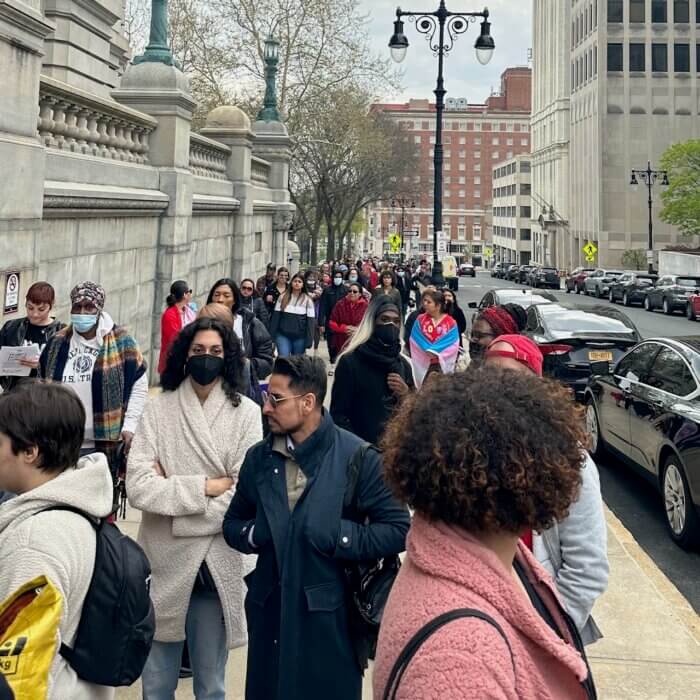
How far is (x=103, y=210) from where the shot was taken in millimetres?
9188

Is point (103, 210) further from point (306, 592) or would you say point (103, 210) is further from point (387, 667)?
point (387, 667)

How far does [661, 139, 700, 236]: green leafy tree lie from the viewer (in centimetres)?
5634

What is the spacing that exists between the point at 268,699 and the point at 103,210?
7.37 metres

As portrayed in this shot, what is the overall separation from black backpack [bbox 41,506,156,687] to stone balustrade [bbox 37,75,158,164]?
611cm

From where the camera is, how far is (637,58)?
75.9m

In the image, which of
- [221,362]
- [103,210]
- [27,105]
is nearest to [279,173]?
[103,210]

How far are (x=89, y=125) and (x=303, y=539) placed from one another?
776 cm

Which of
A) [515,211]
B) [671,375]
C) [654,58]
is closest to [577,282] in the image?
[654,58]

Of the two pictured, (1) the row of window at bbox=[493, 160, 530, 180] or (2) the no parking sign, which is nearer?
(2) the no parking sign

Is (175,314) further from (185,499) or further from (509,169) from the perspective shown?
(509,169)

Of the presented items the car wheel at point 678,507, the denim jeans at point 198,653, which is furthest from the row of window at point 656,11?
the denim jeans at point 198,653

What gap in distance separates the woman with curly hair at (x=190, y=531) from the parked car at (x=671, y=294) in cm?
3309

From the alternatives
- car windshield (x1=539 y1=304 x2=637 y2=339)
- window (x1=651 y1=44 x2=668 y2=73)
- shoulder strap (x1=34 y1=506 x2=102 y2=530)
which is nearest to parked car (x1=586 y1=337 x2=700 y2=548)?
car windshield (x1=539 y1=304 x2=637 y2=339)

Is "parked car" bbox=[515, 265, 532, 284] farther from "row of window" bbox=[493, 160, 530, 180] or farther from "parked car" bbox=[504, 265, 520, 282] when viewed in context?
"row of window" bbox=[493, 160, 530, 180]
